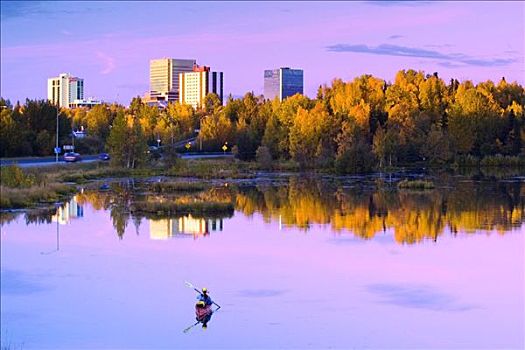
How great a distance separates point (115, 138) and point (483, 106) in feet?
156

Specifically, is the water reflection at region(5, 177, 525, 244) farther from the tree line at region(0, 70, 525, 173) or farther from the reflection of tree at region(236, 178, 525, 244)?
the tree line at region(0, 70, 525, 173)

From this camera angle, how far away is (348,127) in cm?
8100

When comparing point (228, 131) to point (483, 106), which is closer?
point (483, 106)

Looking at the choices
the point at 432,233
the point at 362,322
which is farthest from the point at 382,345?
the point at 432,233

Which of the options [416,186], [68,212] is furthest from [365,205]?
[68,212]

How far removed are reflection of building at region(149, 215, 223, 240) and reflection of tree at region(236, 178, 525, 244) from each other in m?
3.25

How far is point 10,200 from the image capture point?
1468 inches

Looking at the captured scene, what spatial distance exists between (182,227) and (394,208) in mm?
12289

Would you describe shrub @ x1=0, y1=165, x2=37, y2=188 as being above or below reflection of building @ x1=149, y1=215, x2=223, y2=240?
above

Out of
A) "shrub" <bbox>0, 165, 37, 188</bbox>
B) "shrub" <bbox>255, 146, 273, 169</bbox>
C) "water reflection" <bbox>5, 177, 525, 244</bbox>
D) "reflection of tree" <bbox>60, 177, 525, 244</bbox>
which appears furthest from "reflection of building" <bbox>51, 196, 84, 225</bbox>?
"shrub" <bbox>255, 146, 273, 169</bbox>

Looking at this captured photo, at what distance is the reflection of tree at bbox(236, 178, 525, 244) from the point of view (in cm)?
3450

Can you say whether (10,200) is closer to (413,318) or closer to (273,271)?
(273,271)

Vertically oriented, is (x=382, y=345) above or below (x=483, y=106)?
below

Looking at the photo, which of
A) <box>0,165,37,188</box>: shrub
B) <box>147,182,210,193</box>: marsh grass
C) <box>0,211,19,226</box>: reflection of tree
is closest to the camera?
<box>0,211,19,226</box>: reflection of tree
